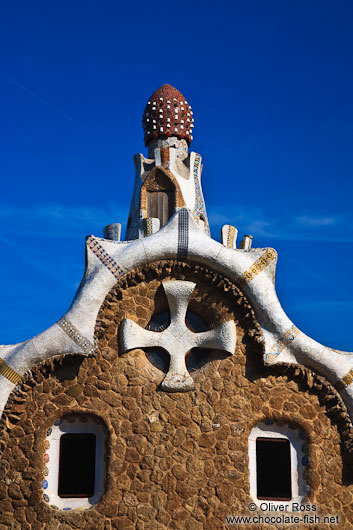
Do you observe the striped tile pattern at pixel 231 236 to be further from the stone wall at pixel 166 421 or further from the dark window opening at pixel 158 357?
the dark window opening at pixel 158 357

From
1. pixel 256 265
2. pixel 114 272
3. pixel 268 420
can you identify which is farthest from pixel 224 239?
pixel 268 420

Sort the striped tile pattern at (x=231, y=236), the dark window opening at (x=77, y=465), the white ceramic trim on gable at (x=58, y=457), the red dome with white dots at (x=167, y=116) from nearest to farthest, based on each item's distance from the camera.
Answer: the white ceramic trim on gable at (x=58, y=457), the dark window opening at (x=77, y=465), the striped tile pattern at (x=231, y=236), the red dome with white dots at (x=167, y=116)

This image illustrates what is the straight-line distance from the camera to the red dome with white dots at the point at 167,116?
14227 millimetres

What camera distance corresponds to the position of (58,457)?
11.2m

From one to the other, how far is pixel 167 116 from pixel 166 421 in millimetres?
5407

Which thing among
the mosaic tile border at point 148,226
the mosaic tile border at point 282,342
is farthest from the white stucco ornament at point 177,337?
the mosaic tile border at point 148,226

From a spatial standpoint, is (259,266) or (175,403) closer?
(175,403)

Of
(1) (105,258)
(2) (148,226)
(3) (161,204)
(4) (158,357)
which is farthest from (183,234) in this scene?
(3) (161,204)

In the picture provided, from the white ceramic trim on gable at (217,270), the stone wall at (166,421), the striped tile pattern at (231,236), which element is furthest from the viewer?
the striped tile pattern at (231,236)

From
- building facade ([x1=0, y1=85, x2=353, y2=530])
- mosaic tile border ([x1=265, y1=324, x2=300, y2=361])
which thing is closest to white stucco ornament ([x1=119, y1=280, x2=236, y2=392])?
building facade ([x1=0, y1=85, x2=353, y2=530])

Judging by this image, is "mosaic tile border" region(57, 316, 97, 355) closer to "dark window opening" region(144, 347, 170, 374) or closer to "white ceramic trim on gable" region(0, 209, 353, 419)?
"white ceramic trim on gable" region(0, 209, 353, 419)

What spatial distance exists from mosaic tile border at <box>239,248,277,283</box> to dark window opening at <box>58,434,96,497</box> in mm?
2880

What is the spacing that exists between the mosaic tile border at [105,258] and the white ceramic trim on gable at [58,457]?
1.90 m

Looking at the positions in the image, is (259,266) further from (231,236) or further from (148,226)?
(148,226)
